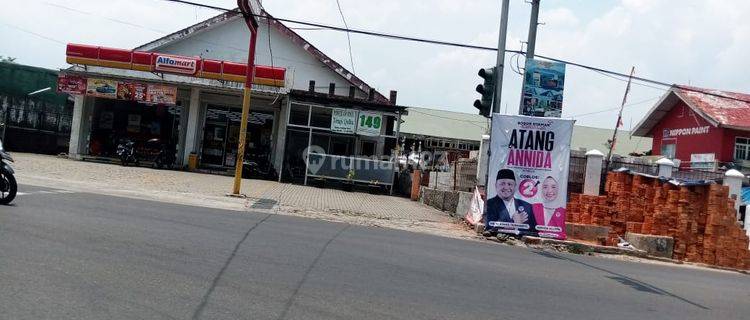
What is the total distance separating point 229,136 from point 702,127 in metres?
24.4

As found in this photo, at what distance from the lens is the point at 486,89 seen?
14.9 m

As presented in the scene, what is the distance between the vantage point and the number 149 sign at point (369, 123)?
26.1 metres

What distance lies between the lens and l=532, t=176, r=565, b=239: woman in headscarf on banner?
48.7ft

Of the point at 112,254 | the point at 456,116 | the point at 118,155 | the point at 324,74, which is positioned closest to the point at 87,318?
the point at 112,254

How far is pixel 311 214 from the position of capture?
Result: 16.2m

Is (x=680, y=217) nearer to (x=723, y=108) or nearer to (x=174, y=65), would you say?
(x=174, y=65)

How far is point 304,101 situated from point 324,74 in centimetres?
551

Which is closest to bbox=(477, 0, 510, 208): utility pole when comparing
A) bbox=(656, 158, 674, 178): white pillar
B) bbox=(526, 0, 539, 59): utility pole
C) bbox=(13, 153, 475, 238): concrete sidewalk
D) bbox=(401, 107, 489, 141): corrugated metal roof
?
bbox=(526, 0, 539, 59): utility pole

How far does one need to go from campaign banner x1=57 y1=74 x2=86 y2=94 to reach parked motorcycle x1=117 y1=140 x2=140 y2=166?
265 centimetres

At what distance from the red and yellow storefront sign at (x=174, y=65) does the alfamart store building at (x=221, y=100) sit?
41 millimetres

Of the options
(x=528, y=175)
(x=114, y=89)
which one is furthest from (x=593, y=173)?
(x=114, y=89)

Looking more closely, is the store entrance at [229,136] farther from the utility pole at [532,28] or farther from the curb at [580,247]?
the curb at [580,247]

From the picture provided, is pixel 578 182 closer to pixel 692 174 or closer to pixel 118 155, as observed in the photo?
pixel 692 174

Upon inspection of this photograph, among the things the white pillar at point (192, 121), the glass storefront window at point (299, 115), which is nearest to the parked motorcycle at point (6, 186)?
the white pillar at point (192, 121)
